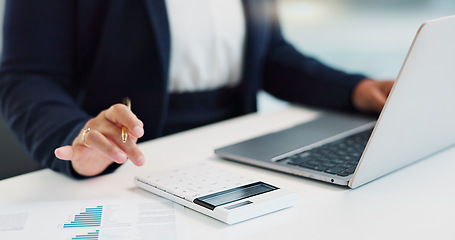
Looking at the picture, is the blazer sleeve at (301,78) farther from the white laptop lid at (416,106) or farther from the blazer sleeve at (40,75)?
the blazer sleeve at (40,75)

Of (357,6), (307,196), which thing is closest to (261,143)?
(307,196)

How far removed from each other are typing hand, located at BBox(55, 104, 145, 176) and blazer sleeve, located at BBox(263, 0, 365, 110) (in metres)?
0.60

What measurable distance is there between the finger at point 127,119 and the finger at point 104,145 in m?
0.03

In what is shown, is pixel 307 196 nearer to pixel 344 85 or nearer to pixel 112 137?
pixel 112 137

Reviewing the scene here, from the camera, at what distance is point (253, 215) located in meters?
0.60

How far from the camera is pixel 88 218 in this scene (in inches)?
24.1

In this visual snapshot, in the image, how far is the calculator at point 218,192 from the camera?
0.60 m

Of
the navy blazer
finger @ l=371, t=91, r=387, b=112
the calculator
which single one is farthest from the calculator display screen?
finger @ l=371, t=91, r=387, b=112

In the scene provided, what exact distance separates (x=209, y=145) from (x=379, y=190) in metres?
0.34

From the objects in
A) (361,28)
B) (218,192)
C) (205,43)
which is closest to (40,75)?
(205,43)

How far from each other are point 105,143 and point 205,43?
55 cm

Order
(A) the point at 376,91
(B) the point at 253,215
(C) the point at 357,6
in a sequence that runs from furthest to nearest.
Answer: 1. (C) the point at 357,6
2. (A) the point at 376,91
3. (B) the point at 253,215

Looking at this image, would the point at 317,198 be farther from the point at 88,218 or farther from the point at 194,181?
the point at 88,218

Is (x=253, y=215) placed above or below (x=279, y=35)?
below
